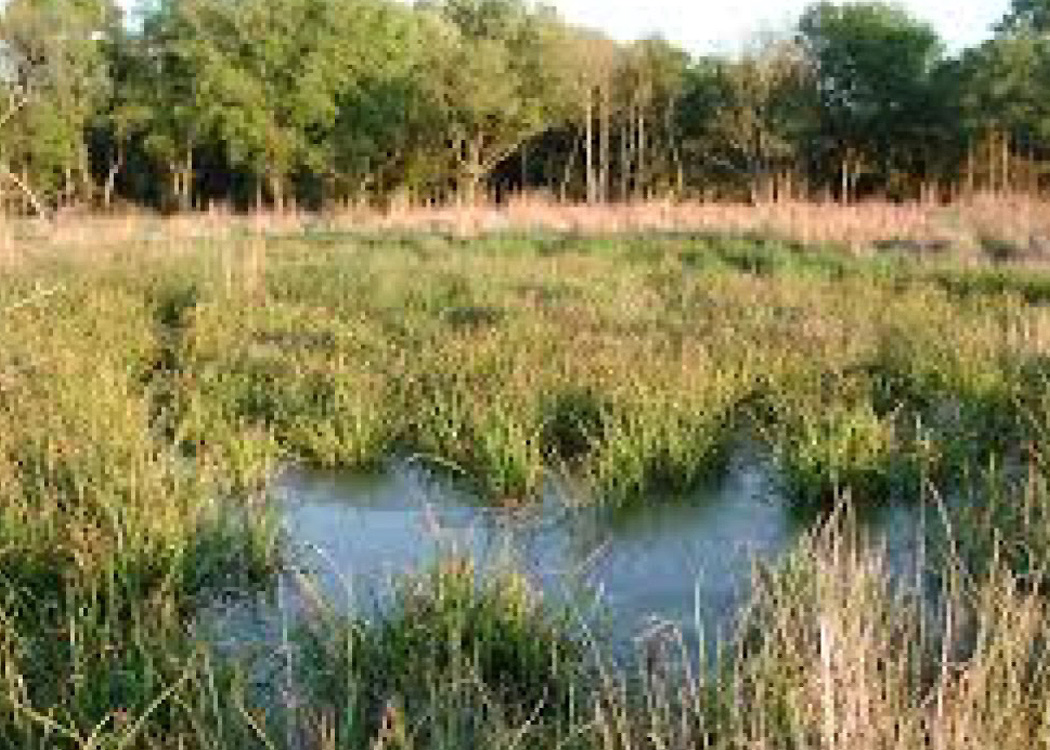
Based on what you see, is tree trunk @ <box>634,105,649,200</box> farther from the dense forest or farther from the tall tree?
the tall tree

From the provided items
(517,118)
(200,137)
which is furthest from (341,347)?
(200,137)

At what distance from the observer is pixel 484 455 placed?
22.8 ft

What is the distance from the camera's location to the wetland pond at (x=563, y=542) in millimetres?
4906

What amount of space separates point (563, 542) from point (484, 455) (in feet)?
3.44

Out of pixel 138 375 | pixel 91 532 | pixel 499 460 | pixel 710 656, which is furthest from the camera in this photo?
pixel 138 375

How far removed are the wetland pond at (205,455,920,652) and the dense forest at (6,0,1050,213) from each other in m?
22.5

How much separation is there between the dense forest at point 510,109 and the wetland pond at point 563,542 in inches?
888

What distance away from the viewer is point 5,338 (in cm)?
791

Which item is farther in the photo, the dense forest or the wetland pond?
the dense forest

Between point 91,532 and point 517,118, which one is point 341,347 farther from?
point 517,118

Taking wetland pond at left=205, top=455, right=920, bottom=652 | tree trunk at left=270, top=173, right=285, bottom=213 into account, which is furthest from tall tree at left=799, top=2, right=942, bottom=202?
wetland pond at left=205, top=455, right=920, bottom=652

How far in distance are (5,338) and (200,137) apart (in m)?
29.5

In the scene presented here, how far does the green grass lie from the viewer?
3.62 meters

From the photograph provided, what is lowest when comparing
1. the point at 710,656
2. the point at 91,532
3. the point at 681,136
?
the point at 710,656
